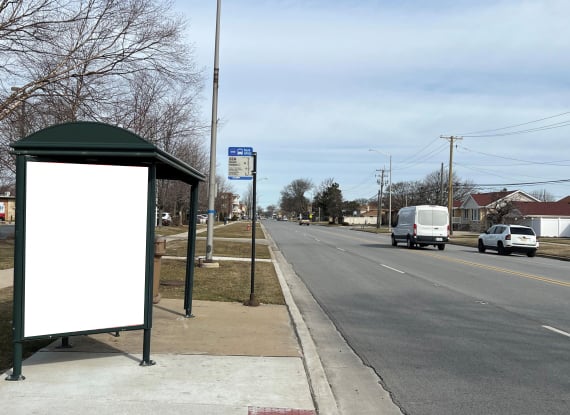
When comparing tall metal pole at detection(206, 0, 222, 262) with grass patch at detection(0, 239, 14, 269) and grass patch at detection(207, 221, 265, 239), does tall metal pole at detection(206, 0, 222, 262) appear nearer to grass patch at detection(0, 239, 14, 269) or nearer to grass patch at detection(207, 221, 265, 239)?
grass patch at detection(0, 239, 14, 269)

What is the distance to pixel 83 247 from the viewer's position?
220 inches

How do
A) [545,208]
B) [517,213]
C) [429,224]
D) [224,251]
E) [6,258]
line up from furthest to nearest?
1. [545,208]
2. [517,213]
3. [429,224]
4. [224,251]
5. [6,258]

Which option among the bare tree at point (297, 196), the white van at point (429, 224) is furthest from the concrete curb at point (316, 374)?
the bare tree at point (297, 196)

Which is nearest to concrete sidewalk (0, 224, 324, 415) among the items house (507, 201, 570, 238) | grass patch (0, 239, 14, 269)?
grass patch (0, 239, 14, 269)

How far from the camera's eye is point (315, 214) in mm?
171875

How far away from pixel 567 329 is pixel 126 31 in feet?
48.9

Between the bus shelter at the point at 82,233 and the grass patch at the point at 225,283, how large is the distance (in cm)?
469

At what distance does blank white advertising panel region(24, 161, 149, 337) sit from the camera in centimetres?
529

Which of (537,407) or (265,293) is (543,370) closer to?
(537,407)

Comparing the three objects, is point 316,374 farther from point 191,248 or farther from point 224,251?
point 224,251

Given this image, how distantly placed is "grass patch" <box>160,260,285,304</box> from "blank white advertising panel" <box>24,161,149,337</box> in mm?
4697

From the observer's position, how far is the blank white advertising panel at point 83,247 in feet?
17.4

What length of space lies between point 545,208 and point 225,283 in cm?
7411

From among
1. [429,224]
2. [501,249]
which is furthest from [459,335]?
[501,249]
